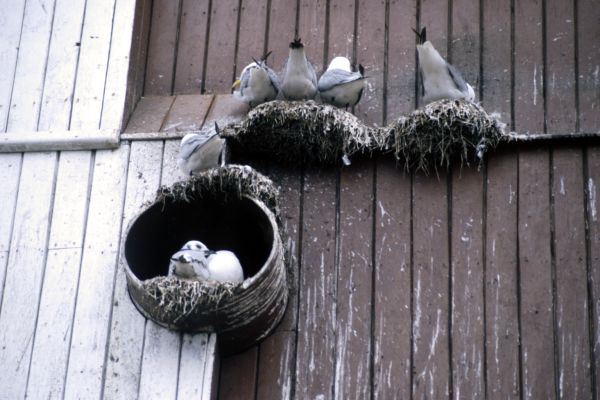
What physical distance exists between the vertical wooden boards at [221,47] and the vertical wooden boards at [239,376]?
1767 millimetres

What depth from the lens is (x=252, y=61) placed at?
7.66 m

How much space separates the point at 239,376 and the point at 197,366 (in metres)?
0.27

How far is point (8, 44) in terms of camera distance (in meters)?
7.68

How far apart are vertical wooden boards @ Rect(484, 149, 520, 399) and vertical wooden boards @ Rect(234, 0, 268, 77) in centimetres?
163

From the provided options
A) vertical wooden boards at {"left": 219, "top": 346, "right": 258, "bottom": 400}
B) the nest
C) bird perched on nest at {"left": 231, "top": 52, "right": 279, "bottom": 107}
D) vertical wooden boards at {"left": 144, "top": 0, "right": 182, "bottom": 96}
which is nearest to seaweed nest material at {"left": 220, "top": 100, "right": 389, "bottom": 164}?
the nest

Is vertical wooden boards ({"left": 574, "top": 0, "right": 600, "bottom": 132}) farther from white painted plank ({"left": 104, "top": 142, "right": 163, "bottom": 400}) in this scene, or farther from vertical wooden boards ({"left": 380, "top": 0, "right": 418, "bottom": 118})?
white painted plank ({"left": 104, "top": 142, "right": 163, "bottom": 400})

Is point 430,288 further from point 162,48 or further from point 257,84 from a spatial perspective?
point 162,48

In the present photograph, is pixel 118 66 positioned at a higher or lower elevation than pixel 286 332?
higher

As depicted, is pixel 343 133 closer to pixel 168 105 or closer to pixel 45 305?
pixel 168 105

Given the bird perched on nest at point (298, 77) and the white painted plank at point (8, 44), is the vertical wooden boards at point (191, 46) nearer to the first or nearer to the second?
the bird perched on nest at point (298, 77)

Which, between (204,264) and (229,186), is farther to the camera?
(229,186)

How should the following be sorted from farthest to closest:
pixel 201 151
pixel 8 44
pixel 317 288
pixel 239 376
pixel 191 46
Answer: pixel 191 46
pixel 8 44
pixel 201 151
pixel 317 288
pixel 239 376

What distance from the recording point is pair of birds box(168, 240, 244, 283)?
6422 millimetres

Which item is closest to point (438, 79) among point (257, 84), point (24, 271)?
point (257, 84)
